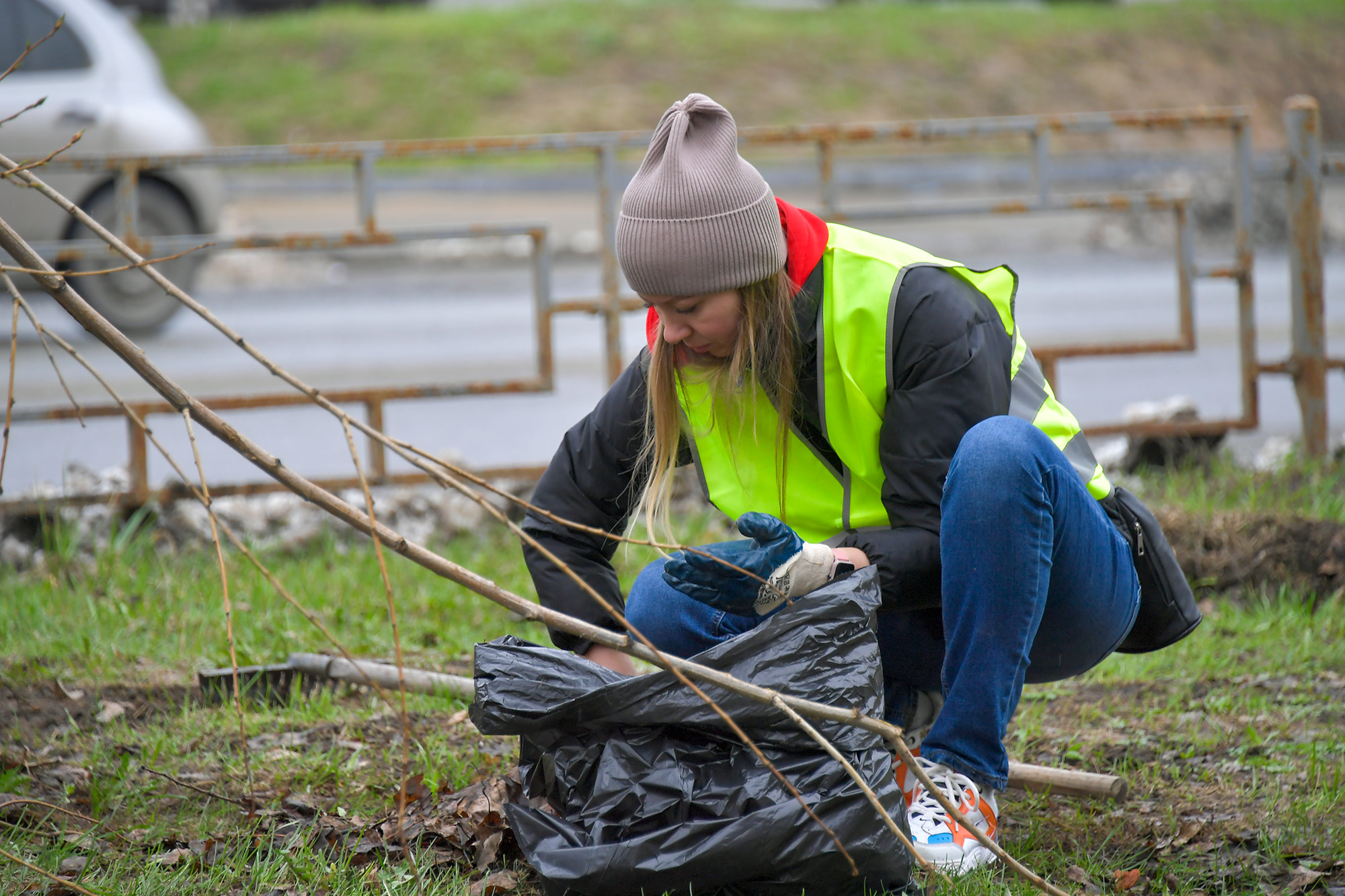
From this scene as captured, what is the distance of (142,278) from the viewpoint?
21.6 feet

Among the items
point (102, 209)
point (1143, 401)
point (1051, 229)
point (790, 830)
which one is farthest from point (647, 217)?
point (1051, 229)

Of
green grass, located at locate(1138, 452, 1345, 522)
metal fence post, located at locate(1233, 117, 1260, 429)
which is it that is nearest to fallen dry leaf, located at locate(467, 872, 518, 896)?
green grass, located at locate(1138, 452, 1345, 522)

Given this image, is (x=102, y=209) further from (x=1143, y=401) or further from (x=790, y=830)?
(x=790, y=830)

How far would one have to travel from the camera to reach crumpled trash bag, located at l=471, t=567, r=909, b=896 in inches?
68.4

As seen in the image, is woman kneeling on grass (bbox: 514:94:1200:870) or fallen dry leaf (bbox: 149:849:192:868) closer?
woman kneeling on grass (bbox: 514:94:1200:870)

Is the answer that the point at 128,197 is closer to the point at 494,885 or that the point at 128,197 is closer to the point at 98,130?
the point at 494,885

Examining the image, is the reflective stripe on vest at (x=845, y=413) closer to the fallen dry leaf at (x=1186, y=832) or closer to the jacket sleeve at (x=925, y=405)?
the jacket sleeve at (x=925, y=405)

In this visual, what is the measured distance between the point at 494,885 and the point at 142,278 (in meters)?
5.54

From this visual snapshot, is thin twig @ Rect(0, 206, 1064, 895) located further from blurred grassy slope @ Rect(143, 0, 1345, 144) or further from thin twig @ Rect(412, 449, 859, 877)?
blurred grassy slope @ Rect(143, 0, 1345, 144)

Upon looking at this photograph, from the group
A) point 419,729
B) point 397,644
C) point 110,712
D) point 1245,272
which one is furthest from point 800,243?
point 1245,272

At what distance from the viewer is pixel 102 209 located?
22.8 feet

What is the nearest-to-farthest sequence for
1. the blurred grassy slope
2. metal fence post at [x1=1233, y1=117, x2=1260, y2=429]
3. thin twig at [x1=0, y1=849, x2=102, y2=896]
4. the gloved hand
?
thin twig at [x1=0, y1=849, x2=102, y2=896] < the gloved hand < metal fence post at [x1=1233, y1=117, x2=1260, y2=429] < the blurred grassy slope

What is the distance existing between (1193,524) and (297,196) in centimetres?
1270

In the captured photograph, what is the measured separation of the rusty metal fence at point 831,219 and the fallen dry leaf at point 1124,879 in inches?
95.3
